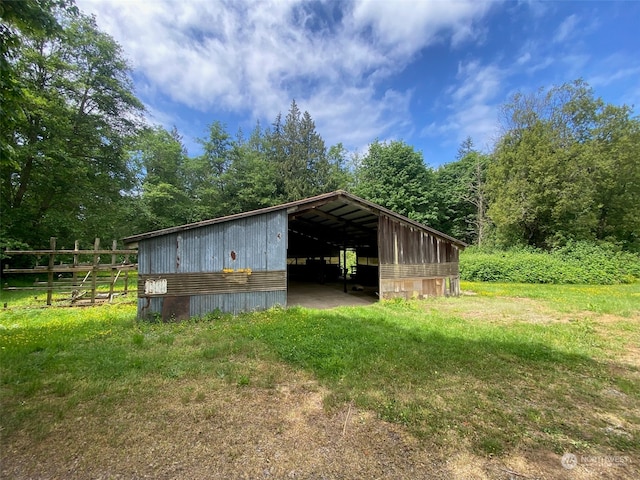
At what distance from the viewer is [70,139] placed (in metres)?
16.5

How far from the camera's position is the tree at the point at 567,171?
65.5 ft

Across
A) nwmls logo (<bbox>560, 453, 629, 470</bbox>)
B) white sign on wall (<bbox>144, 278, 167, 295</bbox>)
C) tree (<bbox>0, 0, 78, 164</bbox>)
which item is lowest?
nwmls logo (<bbox>560, 453, 629, 470</bbox>)

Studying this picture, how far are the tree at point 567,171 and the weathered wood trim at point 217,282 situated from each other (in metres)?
21.5

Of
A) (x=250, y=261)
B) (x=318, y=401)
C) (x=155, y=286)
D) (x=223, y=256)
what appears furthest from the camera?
(x=250, y=261)

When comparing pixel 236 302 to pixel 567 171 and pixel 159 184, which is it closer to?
pixel 159 184

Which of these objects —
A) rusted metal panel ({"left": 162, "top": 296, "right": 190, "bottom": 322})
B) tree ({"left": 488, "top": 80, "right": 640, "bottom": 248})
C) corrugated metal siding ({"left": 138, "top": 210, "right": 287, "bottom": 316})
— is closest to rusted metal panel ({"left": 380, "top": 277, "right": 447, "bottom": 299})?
corrugated metal siding ({"left": 138, "top": 210, "right": 287, "bottom": 316})

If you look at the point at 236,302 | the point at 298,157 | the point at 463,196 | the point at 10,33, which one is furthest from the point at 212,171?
the point at 463,196

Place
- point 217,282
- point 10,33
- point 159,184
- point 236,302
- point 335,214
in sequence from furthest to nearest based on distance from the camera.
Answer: point 159,184 → point 335,214 → point 236,302 → point 217,282 → point 10,33

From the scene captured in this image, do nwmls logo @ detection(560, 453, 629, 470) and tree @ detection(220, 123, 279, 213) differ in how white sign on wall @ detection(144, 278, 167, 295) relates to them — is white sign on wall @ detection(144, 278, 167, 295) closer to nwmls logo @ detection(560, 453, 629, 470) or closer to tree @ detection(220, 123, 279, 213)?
nwmls logo @ detection(560, 453, 629, 470)

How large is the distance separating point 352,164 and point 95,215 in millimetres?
31185

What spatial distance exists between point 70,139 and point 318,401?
71.0 ft

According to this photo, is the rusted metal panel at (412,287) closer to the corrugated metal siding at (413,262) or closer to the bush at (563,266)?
the corrugated metal siding at (413,262)

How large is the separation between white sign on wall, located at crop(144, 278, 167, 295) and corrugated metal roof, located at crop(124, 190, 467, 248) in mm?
1238

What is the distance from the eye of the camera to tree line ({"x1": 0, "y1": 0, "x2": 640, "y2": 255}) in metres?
15.1
